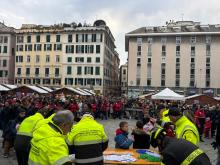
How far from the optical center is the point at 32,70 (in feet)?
257

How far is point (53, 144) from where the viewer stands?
3.75 m

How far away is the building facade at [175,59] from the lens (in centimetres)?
6488

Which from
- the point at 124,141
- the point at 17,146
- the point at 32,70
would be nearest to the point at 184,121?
the point at 124,141

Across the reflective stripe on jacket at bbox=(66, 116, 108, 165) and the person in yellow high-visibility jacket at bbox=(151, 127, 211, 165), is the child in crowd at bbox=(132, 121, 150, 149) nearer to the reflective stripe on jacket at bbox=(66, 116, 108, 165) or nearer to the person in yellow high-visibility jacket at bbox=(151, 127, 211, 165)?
the reflective stripe on jacket at bbox=(66, 116, 108, 165)

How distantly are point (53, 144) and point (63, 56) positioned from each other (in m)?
72.8

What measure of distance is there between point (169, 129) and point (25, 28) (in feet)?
250

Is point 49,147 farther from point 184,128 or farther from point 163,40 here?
point 163,40

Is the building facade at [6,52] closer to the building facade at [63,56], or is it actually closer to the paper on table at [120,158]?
the building facade at [63,56]

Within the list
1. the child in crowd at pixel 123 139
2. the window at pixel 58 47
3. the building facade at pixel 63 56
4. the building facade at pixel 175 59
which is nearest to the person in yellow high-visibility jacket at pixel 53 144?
the child in crowd at pixel 123 139

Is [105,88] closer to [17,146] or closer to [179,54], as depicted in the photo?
[179,54]

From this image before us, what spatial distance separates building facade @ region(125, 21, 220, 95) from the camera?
213 ft

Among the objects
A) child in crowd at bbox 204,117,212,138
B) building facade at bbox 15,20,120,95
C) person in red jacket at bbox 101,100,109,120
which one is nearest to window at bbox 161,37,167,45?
building facade at bbox 15,20,120,95

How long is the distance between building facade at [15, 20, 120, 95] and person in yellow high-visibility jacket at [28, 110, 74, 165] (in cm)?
6857

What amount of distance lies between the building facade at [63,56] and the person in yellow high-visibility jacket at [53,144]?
68.6m
